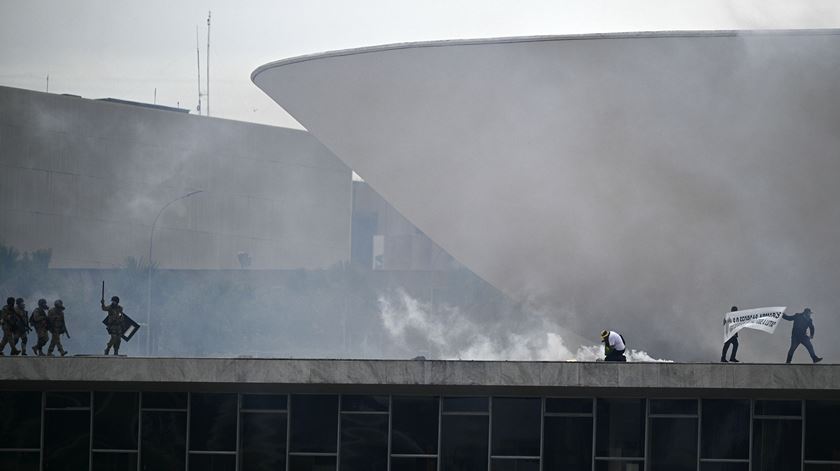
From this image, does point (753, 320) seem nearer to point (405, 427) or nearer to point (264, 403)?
point (405, 427)

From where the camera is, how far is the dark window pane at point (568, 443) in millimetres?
21438

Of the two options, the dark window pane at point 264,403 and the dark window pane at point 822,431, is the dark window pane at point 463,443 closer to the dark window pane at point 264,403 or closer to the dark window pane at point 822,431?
the dark window pane at point 264,403

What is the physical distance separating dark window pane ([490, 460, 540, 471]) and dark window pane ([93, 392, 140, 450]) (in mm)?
5213

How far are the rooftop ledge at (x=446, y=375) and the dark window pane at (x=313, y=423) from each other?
0.47 metres

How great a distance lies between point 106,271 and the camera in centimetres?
6981

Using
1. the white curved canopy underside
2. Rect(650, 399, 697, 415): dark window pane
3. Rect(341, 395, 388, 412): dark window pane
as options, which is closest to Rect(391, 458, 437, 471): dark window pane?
Rect(341, 395, 388, 412): dark window pane

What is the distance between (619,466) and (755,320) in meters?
3.49

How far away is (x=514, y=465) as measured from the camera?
845 inches

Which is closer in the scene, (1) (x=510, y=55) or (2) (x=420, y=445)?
(2) (x=420, y=445)

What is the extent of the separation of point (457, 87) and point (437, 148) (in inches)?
56.7

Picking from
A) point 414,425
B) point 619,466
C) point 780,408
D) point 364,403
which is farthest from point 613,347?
point 364,403

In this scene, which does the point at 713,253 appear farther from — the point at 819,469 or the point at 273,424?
the point at 273,424

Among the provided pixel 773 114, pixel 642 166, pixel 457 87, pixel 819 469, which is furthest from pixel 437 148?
pixel 819 469

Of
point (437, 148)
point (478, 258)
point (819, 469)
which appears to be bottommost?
point (819, 469)
